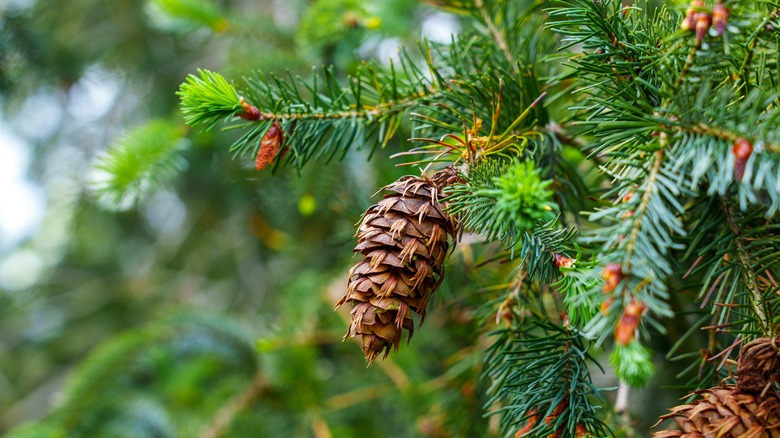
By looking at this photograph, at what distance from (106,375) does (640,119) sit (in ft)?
4.79

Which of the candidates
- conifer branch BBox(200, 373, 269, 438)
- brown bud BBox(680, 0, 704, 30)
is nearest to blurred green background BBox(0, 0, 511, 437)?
conifer branch BBox(200, 373, 269, 438)

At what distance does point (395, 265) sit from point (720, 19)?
37cm

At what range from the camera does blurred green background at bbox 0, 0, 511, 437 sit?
4.13ft

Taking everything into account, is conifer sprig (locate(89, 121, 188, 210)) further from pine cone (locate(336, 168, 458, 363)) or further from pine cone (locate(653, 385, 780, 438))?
pine cone (locate(653, 385, 780, 438))

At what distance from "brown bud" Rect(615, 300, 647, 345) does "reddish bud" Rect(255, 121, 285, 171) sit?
17.5 inches

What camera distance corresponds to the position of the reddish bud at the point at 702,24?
487mm

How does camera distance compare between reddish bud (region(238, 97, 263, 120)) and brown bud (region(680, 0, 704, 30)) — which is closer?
brown bud (region(680, 0, 704, 30))

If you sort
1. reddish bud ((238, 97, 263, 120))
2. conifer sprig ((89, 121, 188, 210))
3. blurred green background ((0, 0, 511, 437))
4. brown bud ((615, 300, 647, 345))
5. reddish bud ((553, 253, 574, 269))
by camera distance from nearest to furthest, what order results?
brown bud ((615, 300, 647, 345)) → reddish bud ((553, 253, 574, 269)) → reddish bud ((238, 97, 263, 120)) → conifer sprig ((89, 121, 188, 210)) → blurred green background ((0, 0, 511, 437))

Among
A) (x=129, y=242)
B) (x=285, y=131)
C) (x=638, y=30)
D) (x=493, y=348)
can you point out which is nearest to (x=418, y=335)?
(x=493, y=348)

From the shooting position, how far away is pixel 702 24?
0.49m

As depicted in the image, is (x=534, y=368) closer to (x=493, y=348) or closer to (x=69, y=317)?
(x=493, y=348)

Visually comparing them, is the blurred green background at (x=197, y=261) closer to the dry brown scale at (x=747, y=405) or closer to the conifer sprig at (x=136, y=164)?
the conifer sprig at (x=136, y=164)

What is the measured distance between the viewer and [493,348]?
68cm

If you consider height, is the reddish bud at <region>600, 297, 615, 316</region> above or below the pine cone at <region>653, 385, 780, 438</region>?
above
